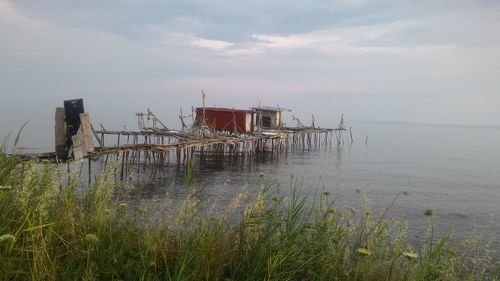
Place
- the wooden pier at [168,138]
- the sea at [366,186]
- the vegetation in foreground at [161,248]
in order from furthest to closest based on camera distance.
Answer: the sea at [366,186]
the wooden pier at [168,138]
the vegetation in foreground at [161,248]

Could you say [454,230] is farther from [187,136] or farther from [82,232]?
[187,136]

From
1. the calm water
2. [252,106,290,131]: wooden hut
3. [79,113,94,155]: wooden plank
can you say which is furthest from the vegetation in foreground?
[252,106,290,131]: wooden hut

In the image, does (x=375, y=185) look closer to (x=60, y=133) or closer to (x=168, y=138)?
(x=60, y=133)

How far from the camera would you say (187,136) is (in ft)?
95.6

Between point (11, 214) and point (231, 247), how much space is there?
2.16m

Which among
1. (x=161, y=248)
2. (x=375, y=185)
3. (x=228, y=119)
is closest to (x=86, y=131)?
(x=161, y=248)

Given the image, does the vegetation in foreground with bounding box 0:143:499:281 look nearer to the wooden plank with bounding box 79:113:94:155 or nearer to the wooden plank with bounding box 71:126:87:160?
the wooden plank with bounding box 79:113:94:155

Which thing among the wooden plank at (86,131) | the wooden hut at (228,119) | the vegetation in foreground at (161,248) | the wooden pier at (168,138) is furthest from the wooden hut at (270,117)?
the vegetation in foreground at (161,248)

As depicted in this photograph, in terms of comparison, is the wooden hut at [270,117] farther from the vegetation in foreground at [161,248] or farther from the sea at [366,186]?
the vegetation in foreground at [161,248]

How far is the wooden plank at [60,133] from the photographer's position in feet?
40.4

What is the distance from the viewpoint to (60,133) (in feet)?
41.5

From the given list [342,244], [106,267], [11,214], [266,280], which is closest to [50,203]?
[11,214]

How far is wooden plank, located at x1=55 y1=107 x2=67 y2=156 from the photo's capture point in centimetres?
1232

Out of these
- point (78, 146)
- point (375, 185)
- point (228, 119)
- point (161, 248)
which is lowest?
point (375, 185)
